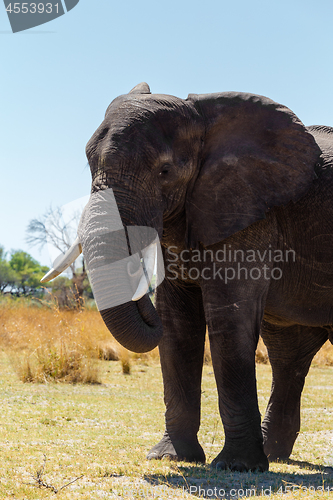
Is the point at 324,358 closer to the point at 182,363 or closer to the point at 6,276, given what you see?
the point at 182,363

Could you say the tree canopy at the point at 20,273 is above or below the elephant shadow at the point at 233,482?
above

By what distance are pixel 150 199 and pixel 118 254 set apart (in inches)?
20.7

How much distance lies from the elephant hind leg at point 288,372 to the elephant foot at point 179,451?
129 centimetres

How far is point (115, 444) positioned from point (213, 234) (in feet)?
8.19

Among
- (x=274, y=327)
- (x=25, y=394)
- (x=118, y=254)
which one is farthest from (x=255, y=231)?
(x=25, y=394)

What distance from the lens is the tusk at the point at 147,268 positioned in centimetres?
379

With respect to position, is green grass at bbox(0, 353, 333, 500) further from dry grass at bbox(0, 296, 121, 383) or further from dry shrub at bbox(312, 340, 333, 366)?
dry shrub at bbox(312, 340, 333, 366)

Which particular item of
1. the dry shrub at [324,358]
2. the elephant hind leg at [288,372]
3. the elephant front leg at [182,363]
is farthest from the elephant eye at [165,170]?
the dry shrub at [324,358]

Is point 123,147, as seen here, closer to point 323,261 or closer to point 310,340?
point 323,261

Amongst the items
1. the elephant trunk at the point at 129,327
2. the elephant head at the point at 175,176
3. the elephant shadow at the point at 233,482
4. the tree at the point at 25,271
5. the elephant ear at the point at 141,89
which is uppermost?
the tree at the point at 25,271

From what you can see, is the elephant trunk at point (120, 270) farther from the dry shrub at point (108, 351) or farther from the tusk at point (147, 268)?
the dry shrub at point (108, 351)

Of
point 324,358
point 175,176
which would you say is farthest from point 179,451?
point 324,358

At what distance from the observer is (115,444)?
5.58 meters
